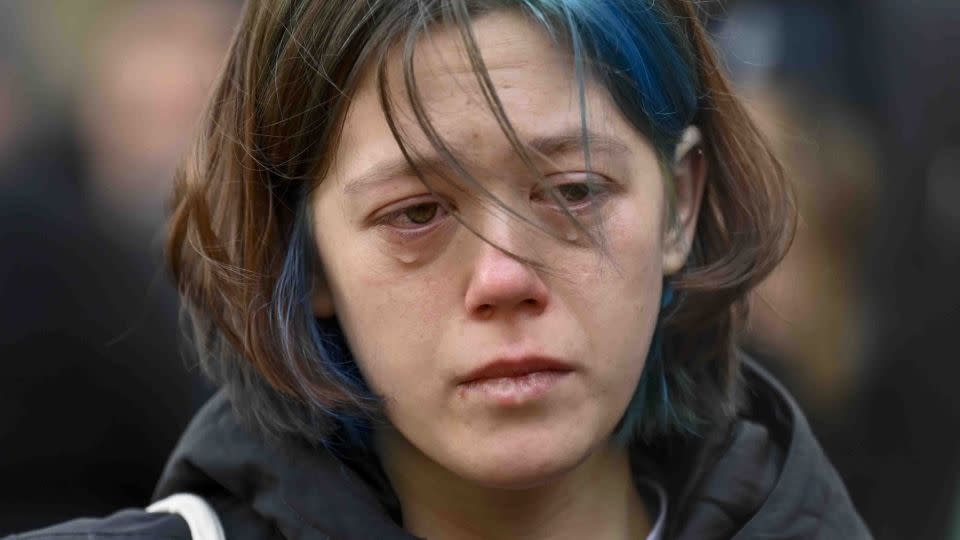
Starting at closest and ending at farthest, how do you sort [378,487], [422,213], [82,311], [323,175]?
[422,213], [323,175], [378,487], [82,311]

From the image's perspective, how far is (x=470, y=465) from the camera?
2135 millimetres

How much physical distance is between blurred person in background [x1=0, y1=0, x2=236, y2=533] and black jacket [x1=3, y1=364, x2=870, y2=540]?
1077mm

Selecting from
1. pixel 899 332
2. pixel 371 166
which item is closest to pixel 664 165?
pixel 371 166

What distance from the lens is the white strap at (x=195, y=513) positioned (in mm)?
2279

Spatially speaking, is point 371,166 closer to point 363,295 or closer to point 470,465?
point 363,295

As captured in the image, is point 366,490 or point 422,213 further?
point 366,490

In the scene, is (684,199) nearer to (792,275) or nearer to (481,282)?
(481,282)

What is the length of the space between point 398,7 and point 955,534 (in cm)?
239

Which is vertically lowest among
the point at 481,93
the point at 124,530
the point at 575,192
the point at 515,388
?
the point at 124,530

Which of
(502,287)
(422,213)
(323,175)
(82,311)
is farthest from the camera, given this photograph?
(82,311)

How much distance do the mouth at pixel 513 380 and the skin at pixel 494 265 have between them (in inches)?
0.4

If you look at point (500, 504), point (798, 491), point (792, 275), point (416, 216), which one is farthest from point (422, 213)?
point (792, 275)

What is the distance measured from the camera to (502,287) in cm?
205

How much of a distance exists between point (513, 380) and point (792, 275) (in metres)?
2.06
